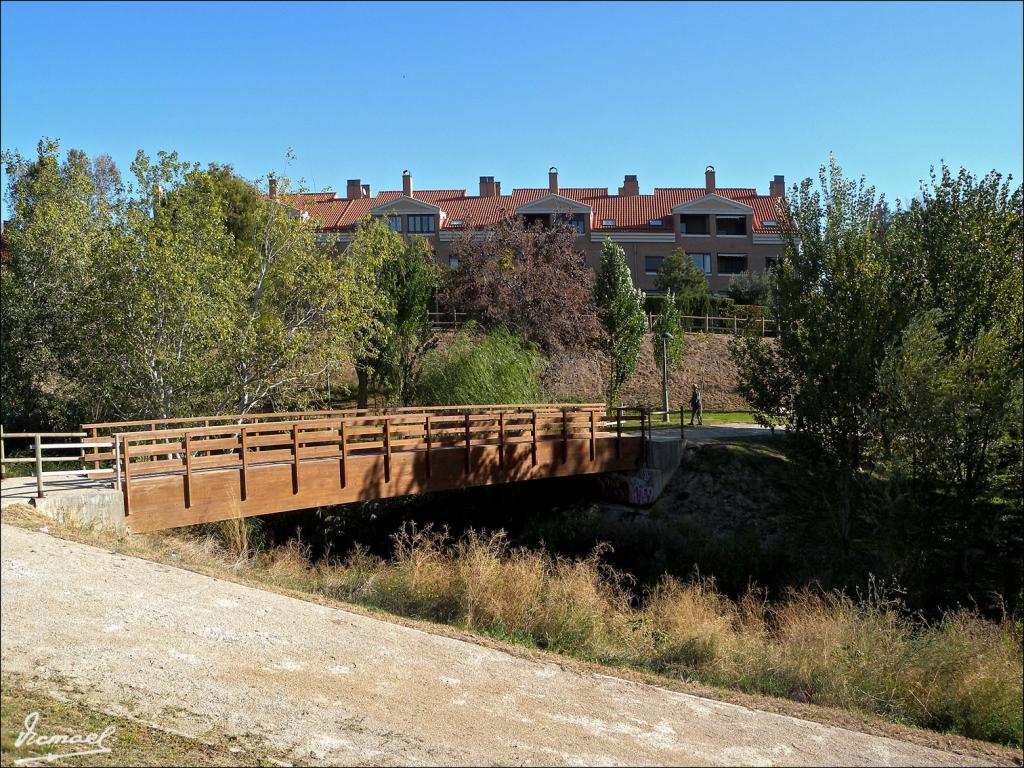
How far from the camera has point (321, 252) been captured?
82.8ft

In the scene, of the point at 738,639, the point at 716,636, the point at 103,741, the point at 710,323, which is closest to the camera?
the point at 103,741

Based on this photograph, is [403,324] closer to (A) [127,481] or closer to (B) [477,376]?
(B) [477,376]

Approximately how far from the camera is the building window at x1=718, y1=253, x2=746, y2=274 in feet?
187

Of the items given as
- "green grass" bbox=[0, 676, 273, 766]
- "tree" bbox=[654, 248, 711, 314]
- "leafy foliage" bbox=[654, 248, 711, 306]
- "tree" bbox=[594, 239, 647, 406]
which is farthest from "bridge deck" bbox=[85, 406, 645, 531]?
"leafy foliage" bbox=[654, 248, 711, 306]

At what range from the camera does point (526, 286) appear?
37.0 metres

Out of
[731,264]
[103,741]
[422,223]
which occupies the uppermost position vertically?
[422,223]

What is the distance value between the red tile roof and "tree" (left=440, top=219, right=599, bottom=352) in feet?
51.9

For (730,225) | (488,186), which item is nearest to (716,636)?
(730,225)

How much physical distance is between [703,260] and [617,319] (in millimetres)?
Result: 20534

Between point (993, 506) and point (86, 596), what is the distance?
18.6m

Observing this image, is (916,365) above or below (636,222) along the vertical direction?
below

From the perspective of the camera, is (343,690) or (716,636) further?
(716,636)

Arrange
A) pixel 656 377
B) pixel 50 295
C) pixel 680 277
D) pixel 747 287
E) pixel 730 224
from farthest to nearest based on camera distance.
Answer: pixel 730 224
pixel 747 287
pixel 680 277
pixel 656 377
pixel 50 295

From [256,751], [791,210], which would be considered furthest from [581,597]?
[791,210]
